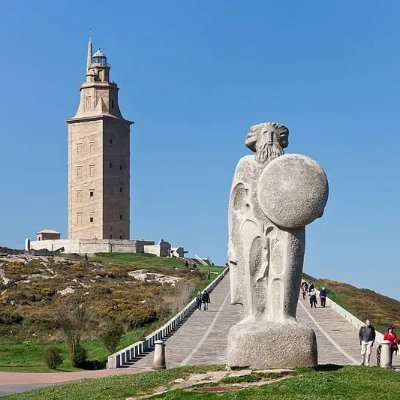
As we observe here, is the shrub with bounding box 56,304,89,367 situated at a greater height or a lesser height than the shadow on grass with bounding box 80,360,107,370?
greater

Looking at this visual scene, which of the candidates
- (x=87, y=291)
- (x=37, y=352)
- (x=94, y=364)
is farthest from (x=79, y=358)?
(x=87, y=291)

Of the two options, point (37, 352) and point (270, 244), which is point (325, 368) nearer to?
point (270, 244)

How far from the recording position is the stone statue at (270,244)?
13.4 meters

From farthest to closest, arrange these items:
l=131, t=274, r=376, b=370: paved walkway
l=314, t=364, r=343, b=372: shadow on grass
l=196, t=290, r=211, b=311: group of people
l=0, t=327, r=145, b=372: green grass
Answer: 1. l=196, t=290, r=211, b=311: group of people
2. l=0, t=327, r=145, b=372: green grass
3. l=131, t=274, r=376, b=370: paved walkway
4. l=314, t=364, r=343, b=372: shadow on grass

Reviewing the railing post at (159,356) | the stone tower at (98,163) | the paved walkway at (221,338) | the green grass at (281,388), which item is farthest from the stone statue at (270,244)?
the stone tower at (98,163)

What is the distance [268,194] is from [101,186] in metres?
84.8

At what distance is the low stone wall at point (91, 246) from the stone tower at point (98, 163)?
704 centimetres

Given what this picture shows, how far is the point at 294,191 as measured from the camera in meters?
13.4

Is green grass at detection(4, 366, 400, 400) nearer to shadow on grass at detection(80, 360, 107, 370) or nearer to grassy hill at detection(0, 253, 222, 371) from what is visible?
grassy hill at detection(0, 253, 222, 371)

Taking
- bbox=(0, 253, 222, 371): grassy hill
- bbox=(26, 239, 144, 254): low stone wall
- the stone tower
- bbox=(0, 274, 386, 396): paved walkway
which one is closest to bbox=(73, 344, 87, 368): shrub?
bbox=(0, 253, 222, 371): grassy hill

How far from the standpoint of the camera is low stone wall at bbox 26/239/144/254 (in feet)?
289

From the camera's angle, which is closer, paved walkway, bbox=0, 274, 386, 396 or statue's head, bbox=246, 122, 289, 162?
statue's head, bbox=246, 122, 289, 162

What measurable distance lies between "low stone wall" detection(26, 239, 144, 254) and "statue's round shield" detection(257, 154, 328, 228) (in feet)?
246

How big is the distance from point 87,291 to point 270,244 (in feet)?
134
